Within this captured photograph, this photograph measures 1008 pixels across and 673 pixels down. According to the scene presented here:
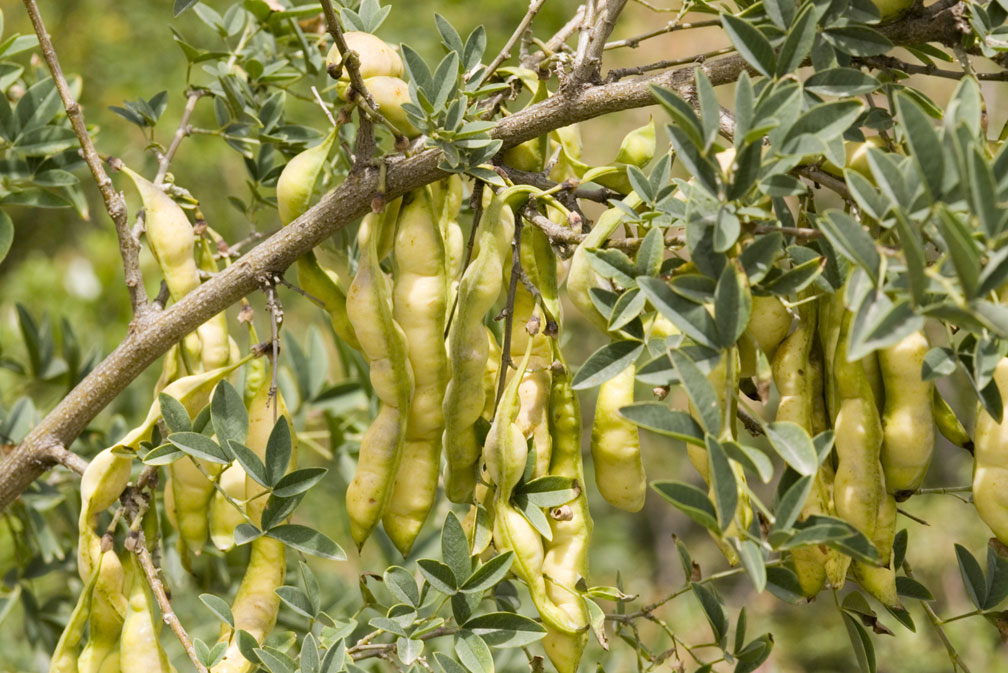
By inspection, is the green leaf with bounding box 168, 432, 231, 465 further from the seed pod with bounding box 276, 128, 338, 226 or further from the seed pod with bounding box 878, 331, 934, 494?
the seed pod with bounding box 878, 331, 934, 494

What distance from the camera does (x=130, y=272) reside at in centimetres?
84

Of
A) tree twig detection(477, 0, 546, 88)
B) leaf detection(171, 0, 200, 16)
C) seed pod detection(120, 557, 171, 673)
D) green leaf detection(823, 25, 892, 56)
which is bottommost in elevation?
seed pod detection(120, 557, 171, 673)

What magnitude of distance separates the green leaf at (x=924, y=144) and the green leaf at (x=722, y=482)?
0.57 feet

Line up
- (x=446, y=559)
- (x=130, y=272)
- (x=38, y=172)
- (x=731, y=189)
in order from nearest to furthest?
(x=731, y=189), (x=446, y=559), (x=130, y=272), (x=38, y=172)

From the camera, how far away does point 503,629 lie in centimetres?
69

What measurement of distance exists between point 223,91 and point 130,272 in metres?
0.29

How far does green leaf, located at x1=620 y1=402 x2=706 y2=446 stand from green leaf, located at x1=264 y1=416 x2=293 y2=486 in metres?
0.29

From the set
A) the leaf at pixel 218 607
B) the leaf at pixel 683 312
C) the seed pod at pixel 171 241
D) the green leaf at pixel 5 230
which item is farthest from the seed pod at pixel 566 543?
the green leaf at pixel 5 230

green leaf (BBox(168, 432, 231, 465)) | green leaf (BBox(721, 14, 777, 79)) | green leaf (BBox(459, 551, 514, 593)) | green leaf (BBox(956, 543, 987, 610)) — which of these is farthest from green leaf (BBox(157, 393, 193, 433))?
green leaf (BBox(956, 543, 987, 610))

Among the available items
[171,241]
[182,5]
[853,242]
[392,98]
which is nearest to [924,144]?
[853,242]

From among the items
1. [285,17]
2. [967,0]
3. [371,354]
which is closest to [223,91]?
[285,17]

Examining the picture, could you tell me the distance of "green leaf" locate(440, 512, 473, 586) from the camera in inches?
26.0

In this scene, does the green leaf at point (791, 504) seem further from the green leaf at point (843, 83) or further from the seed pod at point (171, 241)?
the seed pod at point (171, 241)

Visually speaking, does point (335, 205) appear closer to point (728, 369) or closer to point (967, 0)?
point (728, 369)
